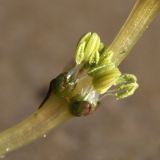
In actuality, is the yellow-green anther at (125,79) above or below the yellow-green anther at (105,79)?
below

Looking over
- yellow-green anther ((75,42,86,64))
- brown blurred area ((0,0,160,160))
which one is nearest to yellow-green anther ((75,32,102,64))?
yellow-green anther ((75,42,86,64))

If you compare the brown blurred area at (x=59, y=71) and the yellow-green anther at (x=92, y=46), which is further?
the brown blurred area at (x=59, y=71)

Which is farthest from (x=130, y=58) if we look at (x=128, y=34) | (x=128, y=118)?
(x=128, y=34)

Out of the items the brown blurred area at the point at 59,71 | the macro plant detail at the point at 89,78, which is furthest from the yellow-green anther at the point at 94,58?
the brown blurred area at the point at 59,71

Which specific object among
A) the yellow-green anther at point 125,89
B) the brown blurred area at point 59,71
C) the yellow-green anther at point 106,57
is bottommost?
the brown blurred area at point 59,71

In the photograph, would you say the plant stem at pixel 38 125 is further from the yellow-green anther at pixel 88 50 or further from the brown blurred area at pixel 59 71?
the brown blurred area at pixel 59 71

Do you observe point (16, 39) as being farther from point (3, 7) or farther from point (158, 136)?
point (158, 136)

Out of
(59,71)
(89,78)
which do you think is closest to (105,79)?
(89,78)
